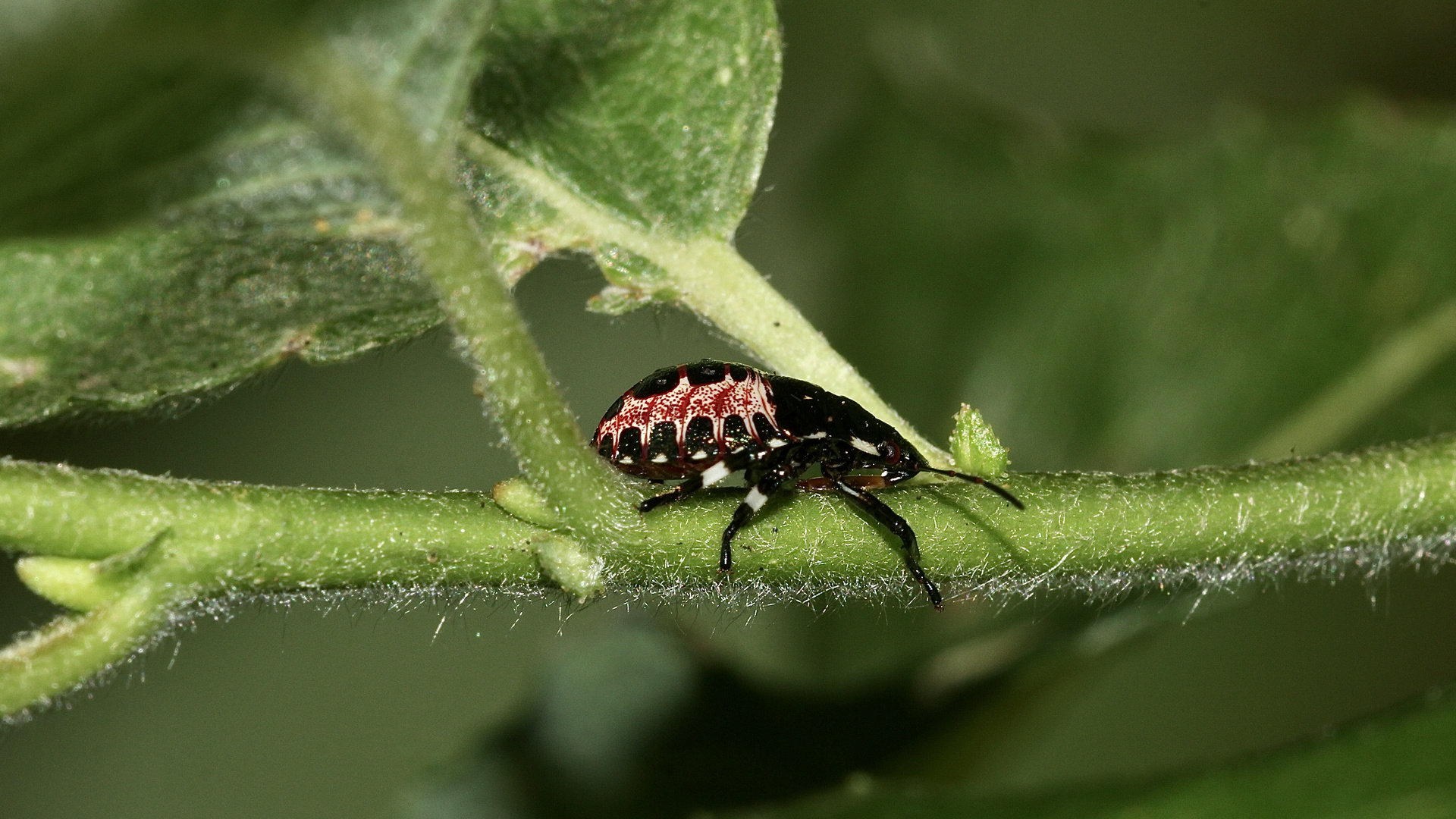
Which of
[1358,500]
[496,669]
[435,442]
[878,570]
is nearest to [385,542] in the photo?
[878,570]

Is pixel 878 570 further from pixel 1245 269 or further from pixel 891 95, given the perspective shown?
pixel 891 95

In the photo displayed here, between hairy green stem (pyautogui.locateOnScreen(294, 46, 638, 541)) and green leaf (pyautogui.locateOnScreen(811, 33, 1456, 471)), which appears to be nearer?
hairy green stem (pyautogui.locateOnScreen(294, 46, 638, 541))

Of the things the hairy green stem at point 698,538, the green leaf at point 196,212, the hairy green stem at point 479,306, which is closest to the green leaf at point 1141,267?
the hairy green stem at point 698,538

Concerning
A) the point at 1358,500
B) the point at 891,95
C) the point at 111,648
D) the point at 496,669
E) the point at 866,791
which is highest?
the point at 891,95

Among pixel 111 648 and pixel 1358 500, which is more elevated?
pixel 111 648

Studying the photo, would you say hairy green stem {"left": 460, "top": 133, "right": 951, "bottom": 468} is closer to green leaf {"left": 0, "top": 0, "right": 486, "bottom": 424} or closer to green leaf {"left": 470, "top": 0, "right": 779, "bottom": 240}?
green leaf {"left": 470, "top": 0, "right": 779, "bottom": 240}

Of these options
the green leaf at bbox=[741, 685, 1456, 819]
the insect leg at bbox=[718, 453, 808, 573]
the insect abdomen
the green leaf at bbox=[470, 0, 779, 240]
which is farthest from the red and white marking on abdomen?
the green leaf at bbox=[741, 685, 1456, 819]
